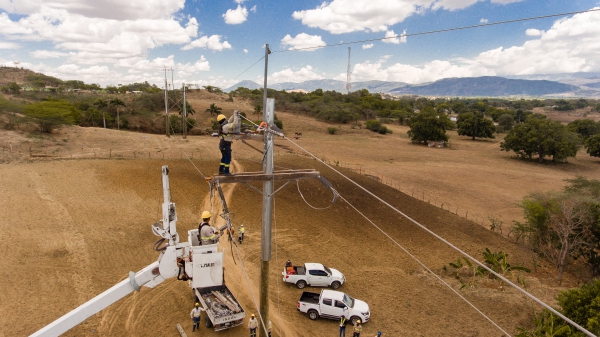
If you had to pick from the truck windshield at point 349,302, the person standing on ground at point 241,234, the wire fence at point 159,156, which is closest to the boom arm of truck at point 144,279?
the truck windshield at point 349,302

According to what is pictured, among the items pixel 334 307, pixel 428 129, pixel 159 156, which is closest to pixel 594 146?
pixel 428 129

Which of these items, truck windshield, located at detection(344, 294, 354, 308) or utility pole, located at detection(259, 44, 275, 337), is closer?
utility pole, located at detection(259, 44, 275, 337)

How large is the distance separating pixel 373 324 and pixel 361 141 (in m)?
44.9

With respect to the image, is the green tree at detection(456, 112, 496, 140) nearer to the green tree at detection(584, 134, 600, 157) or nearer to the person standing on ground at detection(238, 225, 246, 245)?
the green tree at detection(584, 134, 600, 157)

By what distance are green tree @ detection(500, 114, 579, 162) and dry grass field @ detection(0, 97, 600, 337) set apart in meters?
12.2

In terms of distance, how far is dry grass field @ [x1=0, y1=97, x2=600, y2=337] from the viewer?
42.0 ft

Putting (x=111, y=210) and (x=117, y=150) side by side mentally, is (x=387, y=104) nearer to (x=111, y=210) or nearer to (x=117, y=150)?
(x=117, y=150)

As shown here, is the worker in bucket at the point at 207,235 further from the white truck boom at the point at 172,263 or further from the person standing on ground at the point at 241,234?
the person standing on ground at the point at 241,234

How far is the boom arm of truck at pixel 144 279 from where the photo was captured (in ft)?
22.1

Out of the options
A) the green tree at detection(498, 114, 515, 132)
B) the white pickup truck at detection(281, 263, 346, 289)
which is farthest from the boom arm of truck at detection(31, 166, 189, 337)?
the green tree at detection(498, 114, 515, 132)

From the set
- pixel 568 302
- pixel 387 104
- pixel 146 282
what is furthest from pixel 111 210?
pixel 387 104

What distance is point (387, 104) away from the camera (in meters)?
95.2

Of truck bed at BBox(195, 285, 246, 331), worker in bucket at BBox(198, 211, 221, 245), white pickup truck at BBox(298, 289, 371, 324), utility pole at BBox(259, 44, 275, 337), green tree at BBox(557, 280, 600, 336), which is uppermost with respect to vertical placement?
utility pole at BBox(259, 44, 275, 337)

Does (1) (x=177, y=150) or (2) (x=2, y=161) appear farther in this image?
(1) (x=177, y=150)
